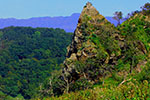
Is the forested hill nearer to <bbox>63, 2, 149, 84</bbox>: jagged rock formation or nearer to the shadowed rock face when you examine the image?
the shadowed rock face

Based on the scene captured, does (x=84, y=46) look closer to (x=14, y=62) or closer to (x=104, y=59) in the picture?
(x=104, y=59)

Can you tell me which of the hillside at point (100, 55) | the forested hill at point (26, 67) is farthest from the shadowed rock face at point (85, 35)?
the forested hill at point (26, 67)

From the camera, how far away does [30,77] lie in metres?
152

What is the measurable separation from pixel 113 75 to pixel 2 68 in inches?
5333

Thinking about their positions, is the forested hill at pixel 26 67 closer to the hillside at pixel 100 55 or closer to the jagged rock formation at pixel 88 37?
the jagged rock formation at pixel 88 37

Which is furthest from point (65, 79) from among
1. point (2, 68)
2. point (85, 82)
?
point (2, 68)

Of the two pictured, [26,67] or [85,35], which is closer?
[85,35]

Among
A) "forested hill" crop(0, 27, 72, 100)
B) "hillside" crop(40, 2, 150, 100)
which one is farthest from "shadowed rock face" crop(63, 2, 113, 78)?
"forested hill" crop(0, 27, 72, 100)

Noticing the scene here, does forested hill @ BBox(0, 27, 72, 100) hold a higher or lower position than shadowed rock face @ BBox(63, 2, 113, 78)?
lower

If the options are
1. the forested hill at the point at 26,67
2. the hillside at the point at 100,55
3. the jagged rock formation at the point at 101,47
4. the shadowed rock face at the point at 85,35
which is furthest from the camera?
the forested hill at the point at 26,67

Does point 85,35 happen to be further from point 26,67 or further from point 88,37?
point 26,67

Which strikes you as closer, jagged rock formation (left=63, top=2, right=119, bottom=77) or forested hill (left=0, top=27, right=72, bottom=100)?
jagged rock formation (left=63, top=2, right=119, bottom=77)

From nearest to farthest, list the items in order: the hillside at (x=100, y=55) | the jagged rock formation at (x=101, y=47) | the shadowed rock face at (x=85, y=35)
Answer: the hillside at (x=100, y=55)
the jagged rock formation at (x=101, y=47)
the shadowed rock face at (x=85, y=35)

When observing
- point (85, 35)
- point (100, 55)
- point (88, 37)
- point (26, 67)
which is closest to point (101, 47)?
point (100, 55)
